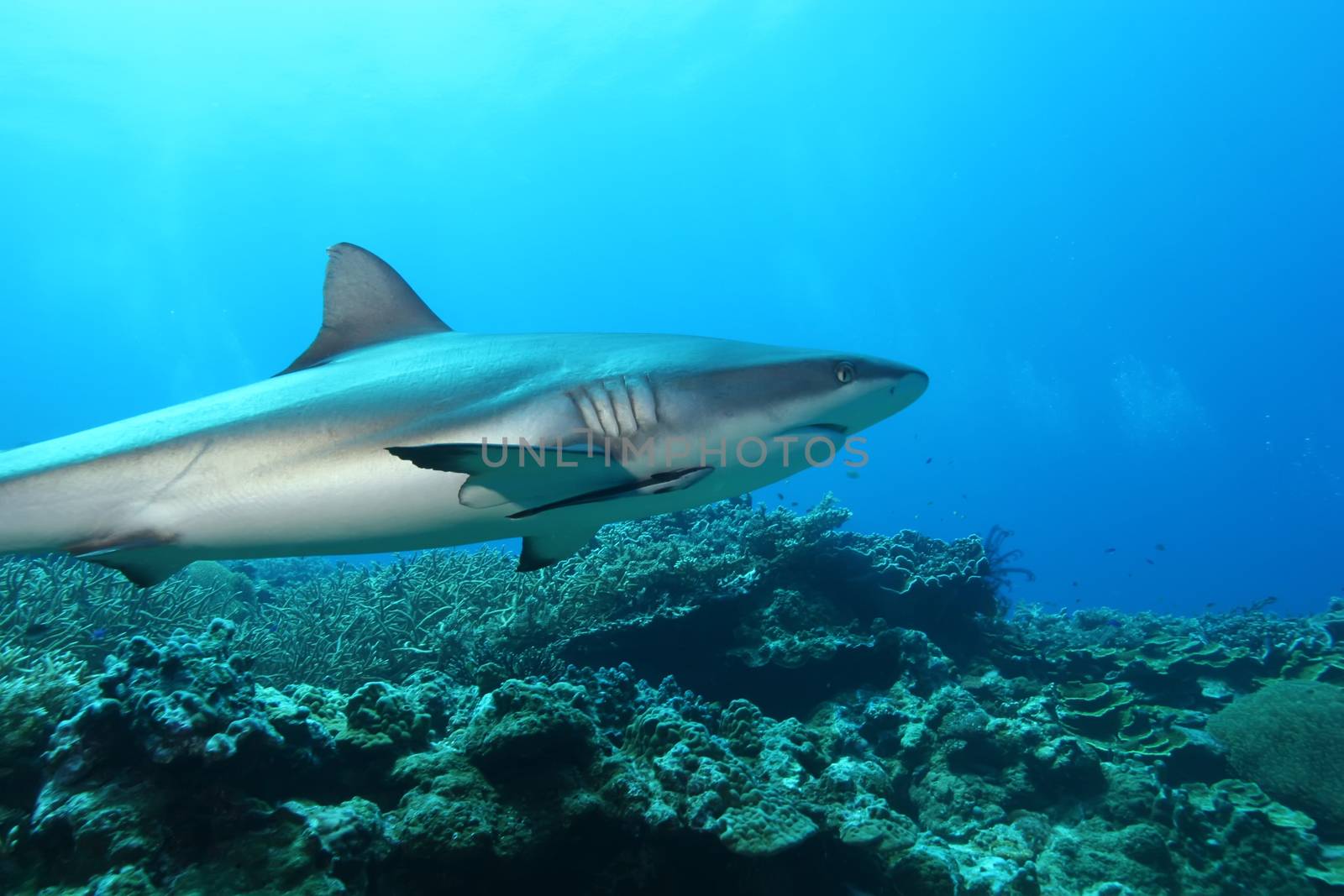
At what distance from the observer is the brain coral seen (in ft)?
21.5

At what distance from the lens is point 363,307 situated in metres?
3.67

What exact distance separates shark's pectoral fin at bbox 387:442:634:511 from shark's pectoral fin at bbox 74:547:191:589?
55.9 inches

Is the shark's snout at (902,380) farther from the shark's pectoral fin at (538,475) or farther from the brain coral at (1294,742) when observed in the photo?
the brain coral at (1294,742)

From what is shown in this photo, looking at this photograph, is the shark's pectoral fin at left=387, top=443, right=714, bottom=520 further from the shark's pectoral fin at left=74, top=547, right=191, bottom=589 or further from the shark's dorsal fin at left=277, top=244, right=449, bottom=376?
the shark's dorsal fin at left=277, top=244, right=449, bottom=376

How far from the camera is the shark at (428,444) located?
251 cm

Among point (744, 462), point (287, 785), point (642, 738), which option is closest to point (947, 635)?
point (642, 738)

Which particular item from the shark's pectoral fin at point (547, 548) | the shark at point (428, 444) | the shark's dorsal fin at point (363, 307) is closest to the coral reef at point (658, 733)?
the shark's pectoral fin at point (547, 548)

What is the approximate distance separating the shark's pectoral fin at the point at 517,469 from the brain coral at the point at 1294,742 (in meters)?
8.85

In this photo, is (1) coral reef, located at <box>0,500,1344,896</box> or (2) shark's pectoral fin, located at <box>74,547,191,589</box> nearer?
(2) shark's pectoral fin, located at <box>74,547,191,589</box>

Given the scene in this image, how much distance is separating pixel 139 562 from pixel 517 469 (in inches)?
78.2

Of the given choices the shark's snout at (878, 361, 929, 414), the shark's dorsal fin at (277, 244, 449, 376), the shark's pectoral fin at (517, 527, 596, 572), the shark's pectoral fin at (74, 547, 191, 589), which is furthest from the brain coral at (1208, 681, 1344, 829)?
the shark's pectoral fin at (74, 547, 191, 589)

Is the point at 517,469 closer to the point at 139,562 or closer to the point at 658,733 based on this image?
the point at 139,562

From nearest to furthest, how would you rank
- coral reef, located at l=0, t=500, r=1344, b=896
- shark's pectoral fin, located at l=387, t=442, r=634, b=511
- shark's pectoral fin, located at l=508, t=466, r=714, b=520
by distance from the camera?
shark's pectoral fin, located at l=387, t=442, r=634, b=511 < shark's pectoral fin, located at l=508, t=466, r=714, b=520 < coral reef, located at l=0, t=500, r=1344, b=896

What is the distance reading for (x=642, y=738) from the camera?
13.6 feet
